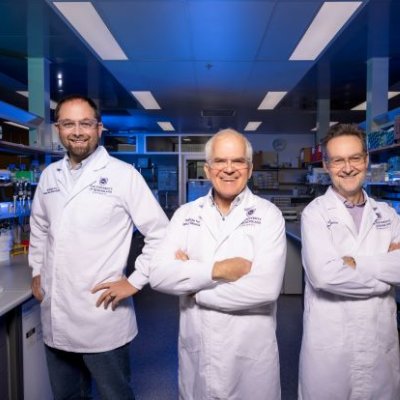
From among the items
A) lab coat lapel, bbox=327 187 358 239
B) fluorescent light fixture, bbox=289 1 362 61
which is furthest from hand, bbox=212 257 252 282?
fluorescent light fixture, bbox=289 1 362 61

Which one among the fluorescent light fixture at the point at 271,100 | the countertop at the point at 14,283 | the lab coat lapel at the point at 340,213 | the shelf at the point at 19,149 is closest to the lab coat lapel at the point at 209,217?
the lab coat lapel at the point at 340,213

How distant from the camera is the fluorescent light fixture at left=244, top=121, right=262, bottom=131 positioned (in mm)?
8057

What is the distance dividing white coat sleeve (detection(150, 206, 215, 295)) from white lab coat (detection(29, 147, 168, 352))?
137 mm

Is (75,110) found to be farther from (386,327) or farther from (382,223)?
(386,327)

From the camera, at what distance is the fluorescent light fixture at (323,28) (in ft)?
9.10

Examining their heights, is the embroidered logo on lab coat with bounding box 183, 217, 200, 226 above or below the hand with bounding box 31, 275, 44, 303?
above

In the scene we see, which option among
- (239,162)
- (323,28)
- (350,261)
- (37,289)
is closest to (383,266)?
(350,261)

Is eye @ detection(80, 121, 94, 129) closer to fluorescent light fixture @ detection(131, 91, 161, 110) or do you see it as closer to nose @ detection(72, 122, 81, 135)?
nose @ detection(72, 122, 81, 135)

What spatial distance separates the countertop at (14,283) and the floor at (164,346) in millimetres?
1108

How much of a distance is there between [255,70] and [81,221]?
3.40m

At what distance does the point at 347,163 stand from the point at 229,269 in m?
0.69

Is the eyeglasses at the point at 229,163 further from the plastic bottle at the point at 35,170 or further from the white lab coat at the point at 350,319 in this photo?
the plastic bottle at the point at 35,170

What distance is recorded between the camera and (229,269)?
1.33 meters

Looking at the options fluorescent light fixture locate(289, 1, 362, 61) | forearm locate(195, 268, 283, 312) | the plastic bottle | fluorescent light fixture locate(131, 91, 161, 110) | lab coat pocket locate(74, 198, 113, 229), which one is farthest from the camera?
fluorescent light fixture locate(131, 91, 161, 110)
